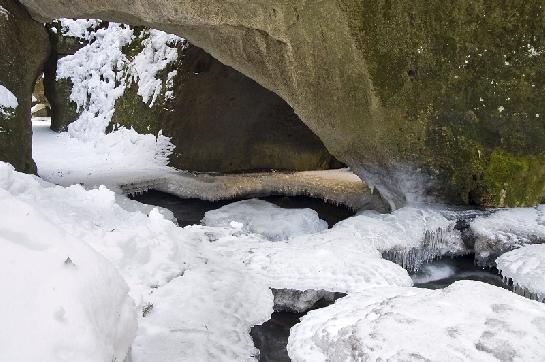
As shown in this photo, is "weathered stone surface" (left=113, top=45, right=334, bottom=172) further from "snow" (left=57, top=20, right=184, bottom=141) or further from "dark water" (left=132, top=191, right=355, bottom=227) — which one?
"dark water" (left=132, top=191, right=355, bottom=227)

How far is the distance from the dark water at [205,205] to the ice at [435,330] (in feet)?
15.2

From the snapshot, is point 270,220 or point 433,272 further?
point 270,220

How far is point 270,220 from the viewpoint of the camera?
24.4 feet

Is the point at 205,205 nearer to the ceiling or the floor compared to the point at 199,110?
nearer to the floor

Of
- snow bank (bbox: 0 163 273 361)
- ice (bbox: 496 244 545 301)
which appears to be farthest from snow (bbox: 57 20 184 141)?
ice (bbox: 496 244 545 301)

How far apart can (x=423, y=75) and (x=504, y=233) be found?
239cm

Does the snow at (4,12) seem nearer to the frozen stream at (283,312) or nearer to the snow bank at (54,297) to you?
the frozen stream at (283,312)

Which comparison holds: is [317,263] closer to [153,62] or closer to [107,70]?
[153,62]

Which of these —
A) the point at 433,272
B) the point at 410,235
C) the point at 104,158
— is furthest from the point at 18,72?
the point at 433,272

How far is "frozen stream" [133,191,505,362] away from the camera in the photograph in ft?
13.0

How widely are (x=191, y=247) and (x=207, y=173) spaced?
704 cm

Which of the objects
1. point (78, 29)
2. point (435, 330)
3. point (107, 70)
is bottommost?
point (435, 330)

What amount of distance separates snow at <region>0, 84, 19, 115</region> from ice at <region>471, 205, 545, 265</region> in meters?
7.52

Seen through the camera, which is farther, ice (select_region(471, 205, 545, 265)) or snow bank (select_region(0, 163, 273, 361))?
ice (select_region(471, 205, 545, 265))
